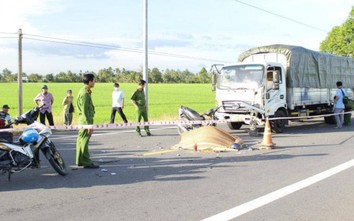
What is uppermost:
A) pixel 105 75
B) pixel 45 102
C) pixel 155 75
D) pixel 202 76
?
pixel 155 75

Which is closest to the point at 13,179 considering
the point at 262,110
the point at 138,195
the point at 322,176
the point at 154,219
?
the point at 138,195

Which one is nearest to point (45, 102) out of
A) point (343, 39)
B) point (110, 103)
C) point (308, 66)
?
point (308, 66)

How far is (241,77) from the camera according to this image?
44.8 feet

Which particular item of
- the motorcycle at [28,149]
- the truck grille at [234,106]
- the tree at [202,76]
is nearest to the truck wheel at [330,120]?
the truck grille at [234,106]

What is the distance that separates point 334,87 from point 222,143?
395 inches

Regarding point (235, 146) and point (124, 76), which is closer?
point (235, 146)

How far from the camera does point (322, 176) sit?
7.18 meters

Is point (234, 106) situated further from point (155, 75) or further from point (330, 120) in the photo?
point (155, 75)

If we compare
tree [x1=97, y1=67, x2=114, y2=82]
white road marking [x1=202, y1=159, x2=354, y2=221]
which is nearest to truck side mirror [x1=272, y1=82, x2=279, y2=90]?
white road marking [x1=202, y1=159, x2=354, y2=221]

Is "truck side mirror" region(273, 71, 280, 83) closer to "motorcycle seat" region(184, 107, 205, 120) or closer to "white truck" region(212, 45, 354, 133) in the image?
"white truck" region(212, 45, 354, 133)

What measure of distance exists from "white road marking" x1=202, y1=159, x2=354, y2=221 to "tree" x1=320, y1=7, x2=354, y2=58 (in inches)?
1871

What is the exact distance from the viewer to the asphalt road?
512cm

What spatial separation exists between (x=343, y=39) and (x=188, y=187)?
5117 centimetres

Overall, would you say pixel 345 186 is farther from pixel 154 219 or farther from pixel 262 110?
pixel 262 110
